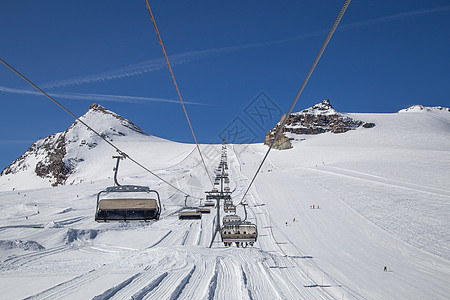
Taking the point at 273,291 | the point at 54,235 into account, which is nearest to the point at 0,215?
the point at 54,235

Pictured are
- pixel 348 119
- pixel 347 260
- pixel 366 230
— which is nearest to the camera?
pixel 347 260

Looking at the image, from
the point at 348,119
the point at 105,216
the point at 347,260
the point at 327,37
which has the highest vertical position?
the point at 348,119

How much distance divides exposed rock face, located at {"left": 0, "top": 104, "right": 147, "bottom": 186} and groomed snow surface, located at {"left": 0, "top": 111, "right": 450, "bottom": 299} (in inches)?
3249

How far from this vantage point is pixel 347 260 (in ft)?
74.4

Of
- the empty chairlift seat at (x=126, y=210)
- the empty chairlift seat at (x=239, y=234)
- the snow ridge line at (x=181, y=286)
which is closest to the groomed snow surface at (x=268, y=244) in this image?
the snow ridge line at (x=181, y=286)

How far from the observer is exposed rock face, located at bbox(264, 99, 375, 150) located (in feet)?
456

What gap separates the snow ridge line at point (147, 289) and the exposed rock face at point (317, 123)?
11892 cm

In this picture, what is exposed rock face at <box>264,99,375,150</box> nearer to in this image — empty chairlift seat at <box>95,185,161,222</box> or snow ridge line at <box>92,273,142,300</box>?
snow ridge line at <box>92,273,142,300</box>

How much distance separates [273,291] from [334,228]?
2067 cm

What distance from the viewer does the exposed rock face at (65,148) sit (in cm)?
12825

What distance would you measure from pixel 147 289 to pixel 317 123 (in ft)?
480

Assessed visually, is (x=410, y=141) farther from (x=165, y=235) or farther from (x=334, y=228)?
(x=165, y=235)

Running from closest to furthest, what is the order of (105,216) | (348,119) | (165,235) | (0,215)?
(105,216) < (165,235) < (0,215) < (348,119)

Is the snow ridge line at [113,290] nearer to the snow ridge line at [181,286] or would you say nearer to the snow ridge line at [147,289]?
the snow ridge line at [147,289]
